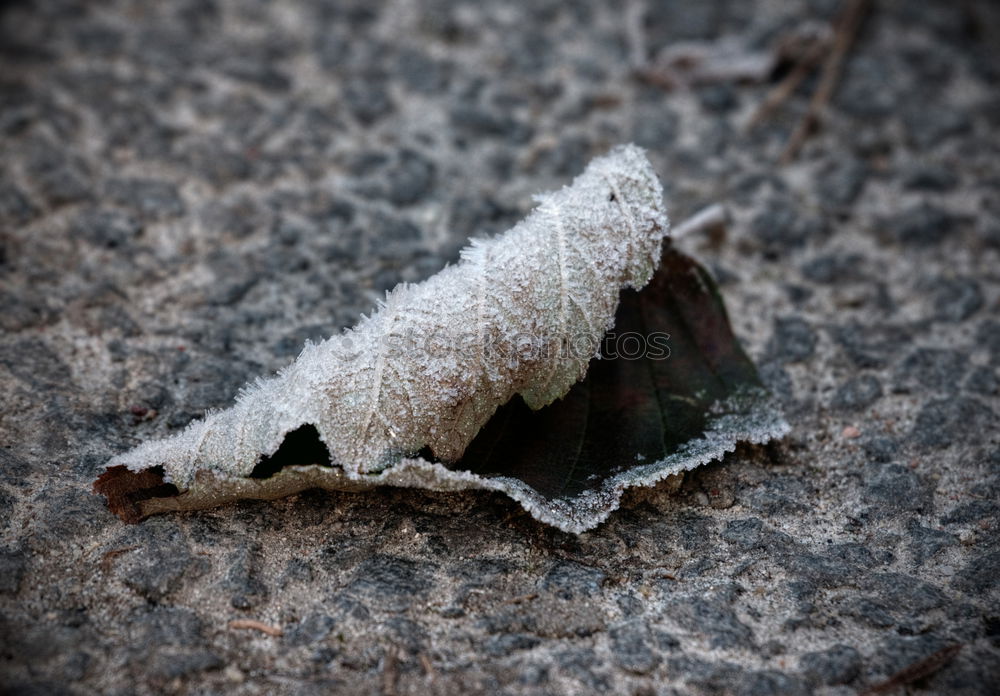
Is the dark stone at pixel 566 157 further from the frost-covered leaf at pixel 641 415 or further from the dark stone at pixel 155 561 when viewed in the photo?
the dark stone at pixel 155 561

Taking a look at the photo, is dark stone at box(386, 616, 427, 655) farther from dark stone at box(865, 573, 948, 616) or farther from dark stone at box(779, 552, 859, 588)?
dark stone at box(865, 573, 948, 616)

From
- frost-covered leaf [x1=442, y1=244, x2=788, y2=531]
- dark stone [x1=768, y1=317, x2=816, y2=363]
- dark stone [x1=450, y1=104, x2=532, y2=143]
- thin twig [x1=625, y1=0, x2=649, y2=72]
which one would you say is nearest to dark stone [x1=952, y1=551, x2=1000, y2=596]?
frost-covered leaf [x1=442, y1=244, x2=788, y2=531]

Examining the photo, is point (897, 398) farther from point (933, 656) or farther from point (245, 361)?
point (245, 361)

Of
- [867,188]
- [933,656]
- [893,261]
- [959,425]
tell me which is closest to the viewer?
[933,656]

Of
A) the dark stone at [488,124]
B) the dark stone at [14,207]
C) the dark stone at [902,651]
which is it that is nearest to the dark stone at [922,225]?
the dark stone at [488,124]

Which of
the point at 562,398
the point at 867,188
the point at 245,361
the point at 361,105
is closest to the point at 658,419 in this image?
the point at 562,398
